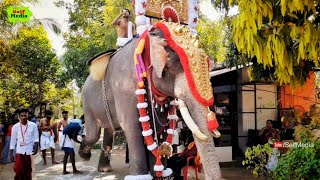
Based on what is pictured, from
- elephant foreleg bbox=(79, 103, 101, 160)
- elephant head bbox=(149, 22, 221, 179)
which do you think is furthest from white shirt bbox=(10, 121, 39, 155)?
elephant head bbox=(149, 22, 221, 179)

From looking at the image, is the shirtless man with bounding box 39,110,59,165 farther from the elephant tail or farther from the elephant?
the elephant tail

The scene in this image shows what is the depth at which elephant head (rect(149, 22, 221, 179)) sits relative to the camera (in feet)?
10.6

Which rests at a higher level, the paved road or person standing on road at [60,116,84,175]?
person standing on road at [60,116,84,175]

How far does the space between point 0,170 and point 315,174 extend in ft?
25.4

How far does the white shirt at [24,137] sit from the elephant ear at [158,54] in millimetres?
3556

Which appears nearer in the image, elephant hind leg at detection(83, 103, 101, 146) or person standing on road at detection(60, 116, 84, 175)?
elephant hind leg at detection(83, 103, 101, 146)

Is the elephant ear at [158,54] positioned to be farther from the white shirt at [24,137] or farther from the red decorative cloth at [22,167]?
the red decorative cloth at [22,167]

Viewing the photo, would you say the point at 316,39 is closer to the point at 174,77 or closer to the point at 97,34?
the point at 174,77

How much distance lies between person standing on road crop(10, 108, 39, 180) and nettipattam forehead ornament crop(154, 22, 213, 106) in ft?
12.0

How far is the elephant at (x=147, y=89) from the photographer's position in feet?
11.0

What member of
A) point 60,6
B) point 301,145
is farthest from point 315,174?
point 60,6

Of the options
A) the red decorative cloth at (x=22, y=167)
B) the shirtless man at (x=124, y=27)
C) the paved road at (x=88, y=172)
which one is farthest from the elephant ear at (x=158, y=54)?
the paved road at (x=88, y=172)

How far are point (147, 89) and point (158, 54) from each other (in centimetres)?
62

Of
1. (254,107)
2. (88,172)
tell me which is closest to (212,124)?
(88,172)
